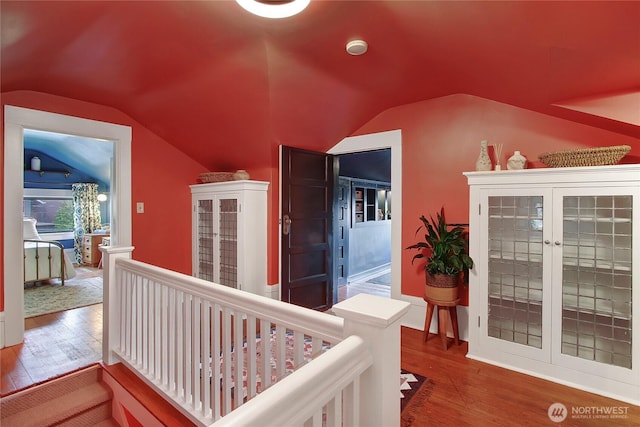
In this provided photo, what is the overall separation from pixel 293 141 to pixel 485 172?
182 cm

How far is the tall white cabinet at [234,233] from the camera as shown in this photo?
321 cm

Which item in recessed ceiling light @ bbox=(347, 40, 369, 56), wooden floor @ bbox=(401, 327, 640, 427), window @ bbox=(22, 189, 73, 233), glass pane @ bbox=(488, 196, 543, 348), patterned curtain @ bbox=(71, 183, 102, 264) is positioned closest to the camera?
wooden floor @ bbox=(401, 327, 640, 427)

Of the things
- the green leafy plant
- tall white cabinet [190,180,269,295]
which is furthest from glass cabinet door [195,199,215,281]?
the green leafy plant

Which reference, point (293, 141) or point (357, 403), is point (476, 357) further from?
point (293, 141)

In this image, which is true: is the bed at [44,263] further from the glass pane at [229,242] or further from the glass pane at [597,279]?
the glass pane at [597,279]

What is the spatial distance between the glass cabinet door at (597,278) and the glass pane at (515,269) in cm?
15

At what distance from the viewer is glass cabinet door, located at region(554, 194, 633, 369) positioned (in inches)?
77.6

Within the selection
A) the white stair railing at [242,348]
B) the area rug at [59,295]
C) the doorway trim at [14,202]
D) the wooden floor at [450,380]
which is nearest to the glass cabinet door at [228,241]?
the white stair railing at [242,348]

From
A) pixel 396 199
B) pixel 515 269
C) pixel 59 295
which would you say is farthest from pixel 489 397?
pixel 59 295

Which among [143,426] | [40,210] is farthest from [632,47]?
[40,210]

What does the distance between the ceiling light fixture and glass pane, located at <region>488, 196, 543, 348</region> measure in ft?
6.32

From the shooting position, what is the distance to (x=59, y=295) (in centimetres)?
401

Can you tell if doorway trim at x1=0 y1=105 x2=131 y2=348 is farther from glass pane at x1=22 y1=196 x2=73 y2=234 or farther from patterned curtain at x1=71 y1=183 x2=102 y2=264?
glass pane at x1=22 y1=196 x2=73 y2=234

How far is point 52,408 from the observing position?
202 centimetres
